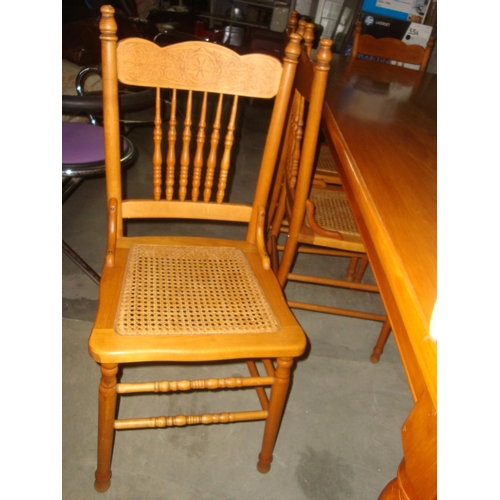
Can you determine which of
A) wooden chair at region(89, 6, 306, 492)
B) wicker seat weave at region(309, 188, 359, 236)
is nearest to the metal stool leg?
wooden chair at region(89, 6, 306, 492)

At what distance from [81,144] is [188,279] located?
0.73 meters

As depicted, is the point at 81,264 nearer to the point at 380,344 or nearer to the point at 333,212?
the point at 333,212

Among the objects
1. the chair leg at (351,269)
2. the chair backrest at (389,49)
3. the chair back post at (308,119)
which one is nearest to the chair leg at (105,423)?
the chair back post at (308,119)

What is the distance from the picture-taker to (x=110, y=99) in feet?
3.02

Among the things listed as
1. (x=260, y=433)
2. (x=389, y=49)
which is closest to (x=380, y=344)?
(x=260, y=433)

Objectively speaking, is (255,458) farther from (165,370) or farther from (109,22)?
(109,22)

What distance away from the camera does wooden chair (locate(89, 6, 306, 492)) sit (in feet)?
2.78

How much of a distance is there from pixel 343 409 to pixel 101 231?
54.3 inches

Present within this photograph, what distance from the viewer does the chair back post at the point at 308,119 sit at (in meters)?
0.97

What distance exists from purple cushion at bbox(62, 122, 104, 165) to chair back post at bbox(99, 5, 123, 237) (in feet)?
1.22

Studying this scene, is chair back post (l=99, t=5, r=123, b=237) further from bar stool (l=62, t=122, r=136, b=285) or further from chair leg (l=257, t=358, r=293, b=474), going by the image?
chair leg (l=257, t=358, r=293, b=474)

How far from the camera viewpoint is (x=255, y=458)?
119cm
